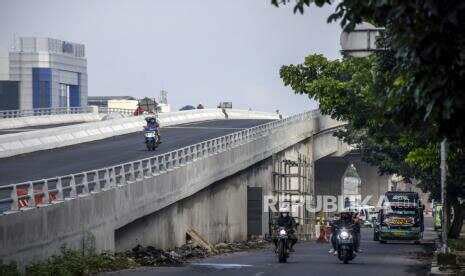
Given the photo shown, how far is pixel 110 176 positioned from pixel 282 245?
21.5 ft

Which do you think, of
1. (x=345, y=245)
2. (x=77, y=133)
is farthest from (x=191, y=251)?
(x=77, y=133)

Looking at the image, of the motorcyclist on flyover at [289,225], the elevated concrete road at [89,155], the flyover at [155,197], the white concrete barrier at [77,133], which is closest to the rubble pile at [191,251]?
the flyover at [155,197]

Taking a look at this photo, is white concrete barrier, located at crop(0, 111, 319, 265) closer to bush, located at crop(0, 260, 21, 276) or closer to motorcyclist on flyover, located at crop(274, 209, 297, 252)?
bush, located at crop(0, 260, 21, 276)

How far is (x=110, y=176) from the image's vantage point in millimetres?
35438

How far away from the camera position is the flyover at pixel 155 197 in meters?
25.7

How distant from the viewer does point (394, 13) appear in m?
12.8

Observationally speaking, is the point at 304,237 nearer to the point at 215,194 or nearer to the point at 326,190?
the point at 215,194

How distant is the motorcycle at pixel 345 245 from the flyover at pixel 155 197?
22.7ft

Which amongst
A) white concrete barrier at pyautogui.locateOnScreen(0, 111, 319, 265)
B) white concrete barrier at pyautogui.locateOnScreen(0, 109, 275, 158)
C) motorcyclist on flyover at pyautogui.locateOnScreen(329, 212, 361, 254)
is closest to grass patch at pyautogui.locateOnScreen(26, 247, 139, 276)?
white concrete barrier at pyautogui.locateOnScreen(0, 111, 319, 265)

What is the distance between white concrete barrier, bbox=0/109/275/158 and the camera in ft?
203

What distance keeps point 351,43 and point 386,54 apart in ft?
2.92

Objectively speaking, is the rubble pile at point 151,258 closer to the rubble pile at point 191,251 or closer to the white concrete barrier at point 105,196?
the white concrete barrier at point 105,196

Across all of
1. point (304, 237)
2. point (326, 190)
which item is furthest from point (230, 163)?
point (326, 190)

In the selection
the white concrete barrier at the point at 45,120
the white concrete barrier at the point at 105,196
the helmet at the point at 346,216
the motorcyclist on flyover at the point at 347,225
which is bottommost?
the motorcyclist on flyover at the point at 347,225
